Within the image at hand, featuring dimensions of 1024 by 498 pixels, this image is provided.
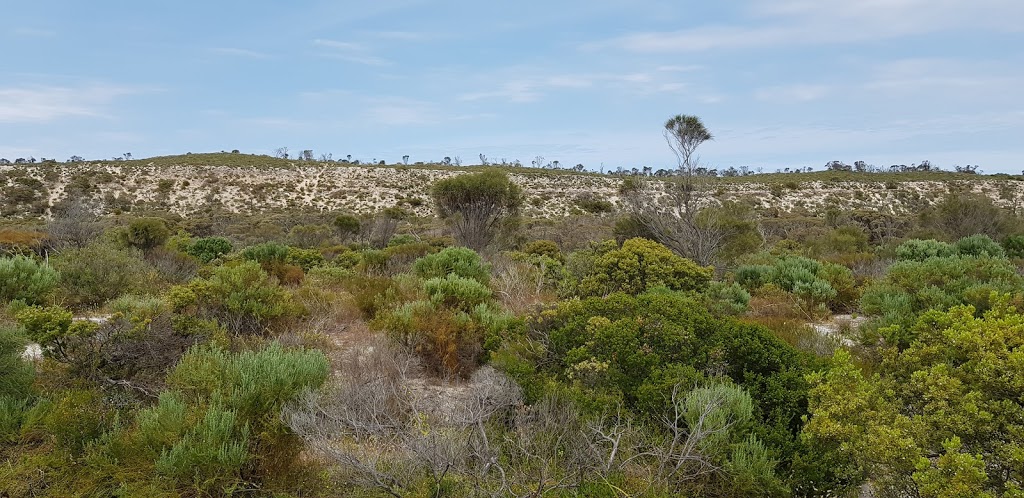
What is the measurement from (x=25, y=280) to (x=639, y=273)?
8.68m

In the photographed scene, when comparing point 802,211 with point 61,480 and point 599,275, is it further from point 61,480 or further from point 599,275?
point 61,480

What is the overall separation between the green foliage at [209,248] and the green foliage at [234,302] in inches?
348

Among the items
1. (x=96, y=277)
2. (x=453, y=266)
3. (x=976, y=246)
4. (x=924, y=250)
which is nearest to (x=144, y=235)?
(x=96, y=277)

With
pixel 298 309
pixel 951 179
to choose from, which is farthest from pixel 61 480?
pixel 951 179

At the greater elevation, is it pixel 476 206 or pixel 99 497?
pixel 476 206

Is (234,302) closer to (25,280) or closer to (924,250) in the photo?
(25,280)

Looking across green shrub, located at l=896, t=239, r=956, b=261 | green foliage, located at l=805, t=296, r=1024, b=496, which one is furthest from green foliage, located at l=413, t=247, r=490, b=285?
green shrub, located at l=896, t=239, r=956, b=261

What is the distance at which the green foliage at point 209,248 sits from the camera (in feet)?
48.7

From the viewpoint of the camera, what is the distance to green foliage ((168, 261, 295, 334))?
6434 mm

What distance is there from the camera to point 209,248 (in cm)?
1538

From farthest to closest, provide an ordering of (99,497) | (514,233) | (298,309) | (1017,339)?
(514,233)
(298,309)
(99,497)
(1017,339)

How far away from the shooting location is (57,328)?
15.1ft

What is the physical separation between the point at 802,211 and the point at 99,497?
46586 millimetres

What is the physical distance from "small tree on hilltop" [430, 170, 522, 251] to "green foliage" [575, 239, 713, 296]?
33.5ft
